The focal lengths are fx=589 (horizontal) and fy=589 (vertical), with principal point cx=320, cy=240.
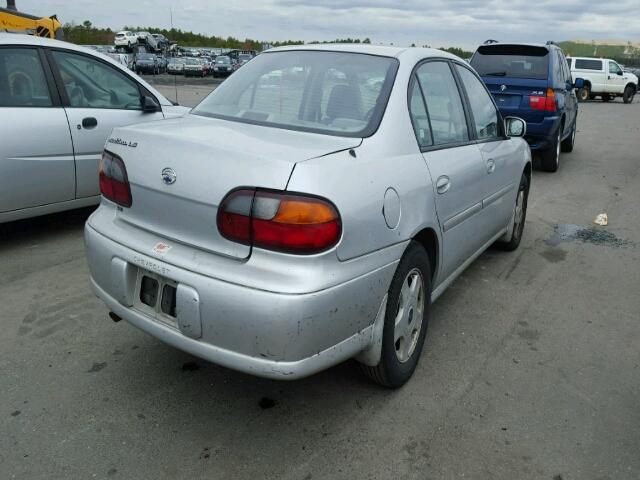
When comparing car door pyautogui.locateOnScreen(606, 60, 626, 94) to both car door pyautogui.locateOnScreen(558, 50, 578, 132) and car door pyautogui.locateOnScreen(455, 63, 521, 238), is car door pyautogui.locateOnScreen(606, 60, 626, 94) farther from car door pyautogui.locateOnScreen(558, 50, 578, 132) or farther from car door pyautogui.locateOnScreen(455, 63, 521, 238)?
car door pyautogui.locateOnScreen(455, 63, 521, 238)

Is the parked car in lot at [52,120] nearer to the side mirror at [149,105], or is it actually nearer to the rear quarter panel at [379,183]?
the side mirror at [149,105]

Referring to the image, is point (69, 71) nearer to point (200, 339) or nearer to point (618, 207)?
point (200, 339)

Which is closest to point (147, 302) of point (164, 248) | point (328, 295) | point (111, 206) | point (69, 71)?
point (164, 248)

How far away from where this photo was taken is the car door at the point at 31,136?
4594 mm

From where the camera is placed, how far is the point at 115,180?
9.14 ft

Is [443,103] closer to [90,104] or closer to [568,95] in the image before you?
[90,104]

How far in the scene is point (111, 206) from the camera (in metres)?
2.88

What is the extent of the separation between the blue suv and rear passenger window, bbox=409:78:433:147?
6.07 m

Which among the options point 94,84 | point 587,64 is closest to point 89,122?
point 94,84

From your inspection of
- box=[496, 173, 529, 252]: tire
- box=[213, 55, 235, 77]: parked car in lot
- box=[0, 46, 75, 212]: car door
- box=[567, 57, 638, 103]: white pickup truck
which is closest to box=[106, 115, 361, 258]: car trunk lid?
box=[0, 46, 75, 212]: car door

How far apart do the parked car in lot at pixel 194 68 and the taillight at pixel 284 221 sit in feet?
133

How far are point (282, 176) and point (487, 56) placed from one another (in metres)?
8.12

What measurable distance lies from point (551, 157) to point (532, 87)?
112cm

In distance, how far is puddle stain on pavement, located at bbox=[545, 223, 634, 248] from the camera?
564 cm
